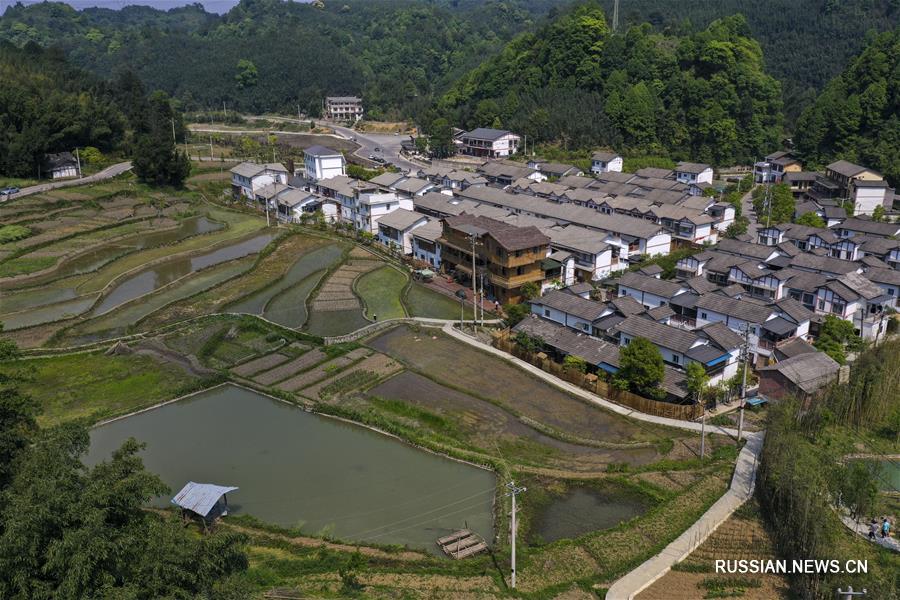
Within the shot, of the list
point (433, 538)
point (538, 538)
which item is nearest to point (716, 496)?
point (538, 538)

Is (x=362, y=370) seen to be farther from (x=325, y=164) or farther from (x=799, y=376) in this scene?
(x=325, y=164)

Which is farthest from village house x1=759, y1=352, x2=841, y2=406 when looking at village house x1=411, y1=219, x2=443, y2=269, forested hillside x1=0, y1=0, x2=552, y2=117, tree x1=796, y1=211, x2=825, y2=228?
forested hillside x1=0, y1=0, x2=552, y2=117

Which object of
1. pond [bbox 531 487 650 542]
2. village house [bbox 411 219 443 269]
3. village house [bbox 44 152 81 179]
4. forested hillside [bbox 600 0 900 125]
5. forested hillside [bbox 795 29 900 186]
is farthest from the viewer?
forested hillside [bbox 600 0 900 125]

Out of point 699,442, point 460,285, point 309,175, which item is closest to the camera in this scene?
point 699,442

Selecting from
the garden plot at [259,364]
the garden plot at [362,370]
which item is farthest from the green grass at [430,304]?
the garden plot at [259,364]

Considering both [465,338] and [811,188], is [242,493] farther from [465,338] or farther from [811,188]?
[811,188]

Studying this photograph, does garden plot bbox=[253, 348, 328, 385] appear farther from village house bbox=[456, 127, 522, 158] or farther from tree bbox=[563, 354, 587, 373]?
village house bbox=[456, 127, 522, 158]
